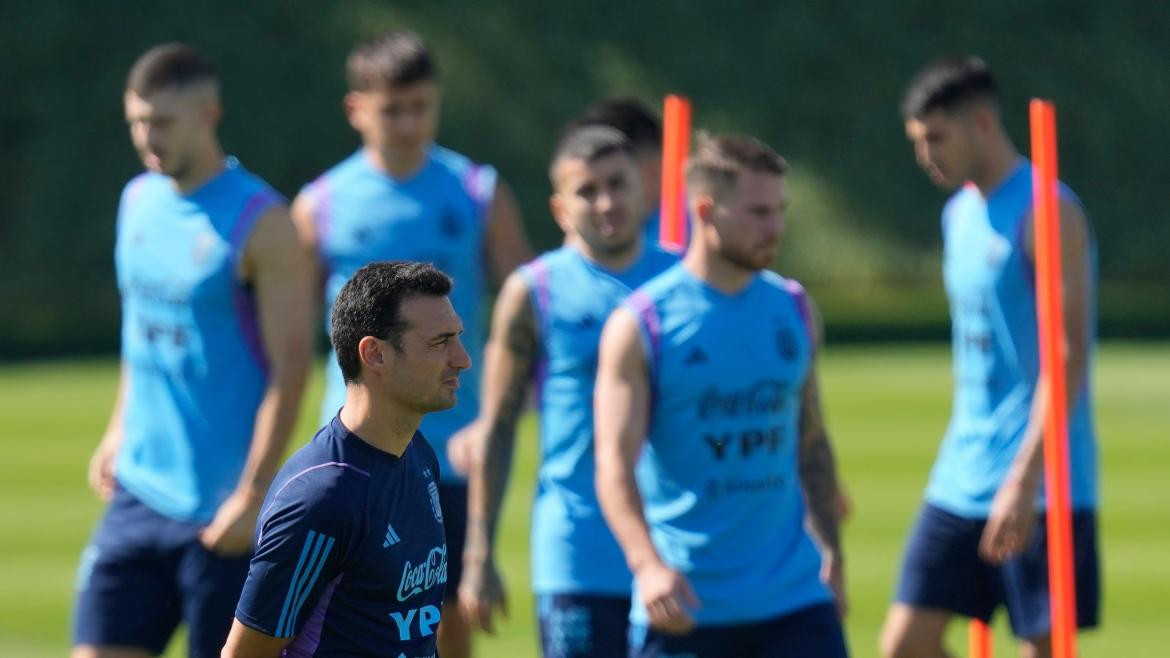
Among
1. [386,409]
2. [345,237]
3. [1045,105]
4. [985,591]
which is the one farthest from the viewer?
[345,237]

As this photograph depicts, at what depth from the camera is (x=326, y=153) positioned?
29484 millimetres

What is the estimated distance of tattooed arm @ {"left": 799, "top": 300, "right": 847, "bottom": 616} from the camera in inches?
246

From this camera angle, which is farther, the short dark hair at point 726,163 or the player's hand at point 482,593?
the player's hand at point 482,593

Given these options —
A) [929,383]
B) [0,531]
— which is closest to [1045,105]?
[0,531]

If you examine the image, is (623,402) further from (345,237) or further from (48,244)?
(48,244)

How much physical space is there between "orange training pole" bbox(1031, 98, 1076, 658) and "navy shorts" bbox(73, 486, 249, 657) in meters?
2.51

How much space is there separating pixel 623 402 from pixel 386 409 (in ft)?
5.15

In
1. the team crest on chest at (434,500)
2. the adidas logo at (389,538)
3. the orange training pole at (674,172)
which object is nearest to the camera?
the adidas logo at (389,538)

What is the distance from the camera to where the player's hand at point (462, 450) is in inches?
295

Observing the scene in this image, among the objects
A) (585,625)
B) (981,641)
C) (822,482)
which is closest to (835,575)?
(822,482)

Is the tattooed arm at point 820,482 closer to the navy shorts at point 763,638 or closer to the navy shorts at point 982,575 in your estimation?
the navy shorts at point 763,638

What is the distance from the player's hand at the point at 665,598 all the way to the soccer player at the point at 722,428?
18cm

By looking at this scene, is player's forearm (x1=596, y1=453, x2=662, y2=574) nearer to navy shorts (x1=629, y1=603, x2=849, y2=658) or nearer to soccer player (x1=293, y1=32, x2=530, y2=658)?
navy shorts (x1=629, y1=603, x2=849, y2=658)

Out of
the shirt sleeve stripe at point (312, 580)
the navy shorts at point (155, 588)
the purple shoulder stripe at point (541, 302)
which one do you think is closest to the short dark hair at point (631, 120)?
the purple shoulder stripe at point (541, 302)
